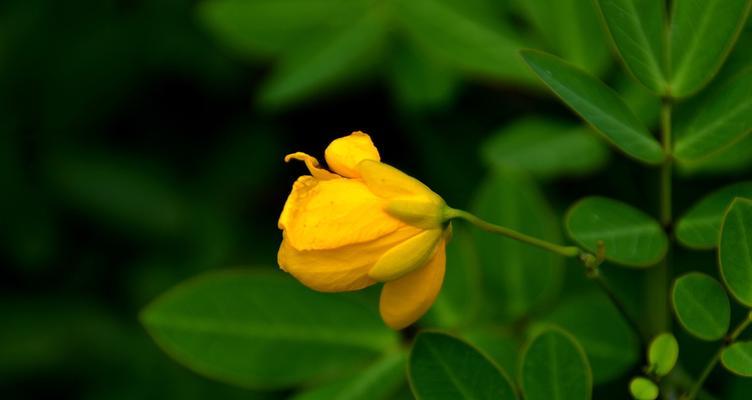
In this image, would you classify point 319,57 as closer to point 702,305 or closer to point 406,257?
point 406,257

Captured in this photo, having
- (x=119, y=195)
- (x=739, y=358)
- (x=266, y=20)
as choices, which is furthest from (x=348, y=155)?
(x=119, y=195)

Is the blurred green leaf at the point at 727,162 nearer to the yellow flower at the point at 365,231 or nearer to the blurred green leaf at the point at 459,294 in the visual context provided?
the blurred green leaf at the point at 459,294

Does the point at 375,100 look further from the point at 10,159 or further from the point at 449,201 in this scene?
the point at 10,159

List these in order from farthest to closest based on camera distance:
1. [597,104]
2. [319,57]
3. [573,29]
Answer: [319,57], [573,29], [597,104]

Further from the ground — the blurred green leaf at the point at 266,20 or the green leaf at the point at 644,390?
the blurred green leaf at the point at 266,20

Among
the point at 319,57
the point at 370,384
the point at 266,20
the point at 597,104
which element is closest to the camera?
the point at 597,104

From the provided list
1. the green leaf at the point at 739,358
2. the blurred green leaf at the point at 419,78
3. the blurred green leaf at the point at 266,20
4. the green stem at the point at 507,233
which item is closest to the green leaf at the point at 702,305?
the green leaf at the point at 739,358

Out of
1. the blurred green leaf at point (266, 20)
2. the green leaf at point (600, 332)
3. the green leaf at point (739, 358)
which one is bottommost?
the green leaf at point (600, 332)
